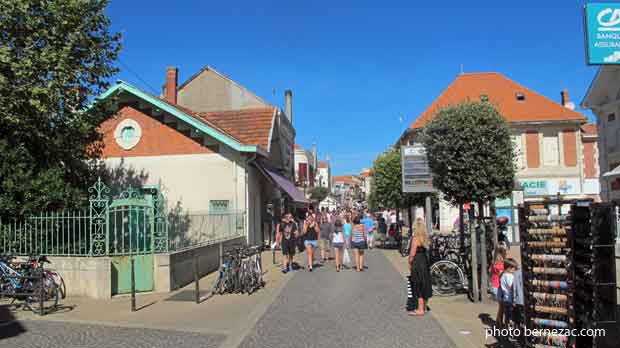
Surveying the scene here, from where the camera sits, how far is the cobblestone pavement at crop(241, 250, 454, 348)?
6805 mm

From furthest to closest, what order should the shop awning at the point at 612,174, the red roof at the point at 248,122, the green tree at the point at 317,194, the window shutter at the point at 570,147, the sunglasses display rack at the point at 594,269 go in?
the green tree at the point at 317,194 < the window shutter at the point at 570,147 < the red roof at the point at 248,122 < the shop awning at the point at 612,174 < the sunglasses display rack at the point at 594,269

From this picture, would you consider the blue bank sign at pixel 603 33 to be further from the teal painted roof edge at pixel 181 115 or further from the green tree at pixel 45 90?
the teal painted roof edge at pixel 181 115

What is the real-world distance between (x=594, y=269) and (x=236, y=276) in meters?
7.65

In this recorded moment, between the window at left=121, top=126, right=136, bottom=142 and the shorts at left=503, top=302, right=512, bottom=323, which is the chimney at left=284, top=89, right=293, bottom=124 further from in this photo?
the shorts at left=503, top=302, right=512, bottom=323

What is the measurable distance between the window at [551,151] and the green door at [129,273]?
31.5m

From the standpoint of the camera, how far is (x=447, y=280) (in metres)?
10.2

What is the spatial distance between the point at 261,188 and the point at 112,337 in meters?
13.9

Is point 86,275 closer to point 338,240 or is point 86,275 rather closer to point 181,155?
point 338,240

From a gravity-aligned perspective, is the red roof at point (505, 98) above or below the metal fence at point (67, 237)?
above

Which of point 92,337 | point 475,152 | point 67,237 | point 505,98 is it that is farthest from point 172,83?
point 505,98

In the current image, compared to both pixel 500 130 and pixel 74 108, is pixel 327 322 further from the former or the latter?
pixel 74 108

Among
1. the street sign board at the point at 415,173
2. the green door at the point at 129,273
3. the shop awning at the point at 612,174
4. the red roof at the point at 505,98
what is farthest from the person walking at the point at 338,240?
the red roof at the point at 505,98

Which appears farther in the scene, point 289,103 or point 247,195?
point 289,103

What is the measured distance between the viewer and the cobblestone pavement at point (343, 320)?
6.80 m
